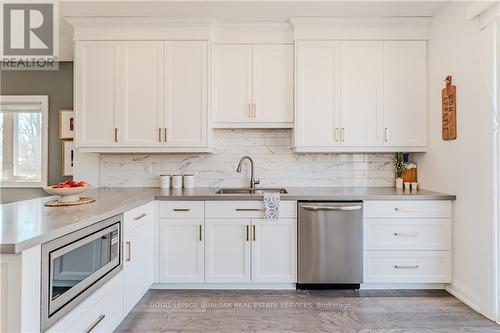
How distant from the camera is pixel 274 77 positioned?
2.98 m

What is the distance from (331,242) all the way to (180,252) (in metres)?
1.32

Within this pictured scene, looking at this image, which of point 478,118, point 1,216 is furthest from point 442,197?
point 1,216

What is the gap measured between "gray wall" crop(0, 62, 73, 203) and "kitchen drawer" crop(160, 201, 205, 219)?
6.48 feet

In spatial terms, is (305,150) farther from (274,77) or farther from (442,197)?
(442,197)

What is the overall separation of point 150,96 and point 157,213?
3.76 feet

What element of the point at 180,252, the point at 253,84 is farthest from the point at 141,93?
the point at 180,252

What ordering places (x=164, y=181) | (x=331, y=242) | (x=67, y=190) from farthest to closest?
(x=164, y=181), (x=331, y=242), (x=67, y=190)

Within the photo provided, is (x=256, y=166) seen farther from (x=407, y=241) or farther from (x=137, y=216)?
(x=407, y=241)

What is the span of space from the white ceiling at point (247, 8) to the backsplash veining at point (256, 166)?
116 centimetres

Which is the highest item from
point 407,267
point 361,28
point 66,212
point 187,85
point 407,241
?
point 361,28

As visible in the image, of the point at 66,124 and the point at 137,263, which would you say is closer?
the point at 137,263

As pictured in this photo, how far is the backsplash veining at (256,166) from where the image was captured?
10.8 feet

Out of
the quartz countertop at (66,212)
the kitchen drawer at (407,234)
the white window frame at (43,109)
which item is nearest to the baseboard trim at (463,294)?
the kitchen drawer at (407,234)

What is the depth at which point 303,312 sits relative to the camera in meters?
2.32
